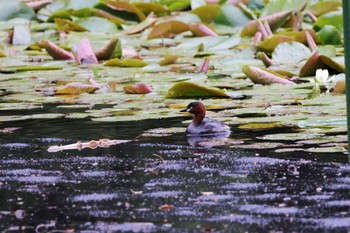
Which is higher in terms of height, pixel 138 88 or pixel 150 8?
pixel 138 88

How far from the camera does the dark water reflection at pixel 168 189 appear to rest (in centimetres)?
362

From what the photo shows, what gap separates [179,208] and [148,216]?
0.17 metres

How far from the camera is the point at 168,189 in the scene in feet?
13.7

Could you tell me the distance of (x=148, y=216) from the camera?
12.2 ft

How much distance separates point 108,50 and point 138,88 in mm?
2522

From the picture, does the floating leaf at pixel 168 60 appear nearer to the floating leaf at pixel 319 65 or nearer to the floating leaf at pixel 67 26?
the floating leaf at pixel 319 65

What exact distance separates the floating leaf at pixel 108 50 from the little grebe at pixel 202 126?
4.09m

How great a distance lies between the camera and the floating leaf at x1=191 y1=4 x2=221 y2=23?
40.0ft

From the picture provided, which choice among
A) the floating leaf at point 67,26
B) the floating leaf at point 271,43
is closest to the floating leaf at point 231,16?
the floating leaf at point 67,26

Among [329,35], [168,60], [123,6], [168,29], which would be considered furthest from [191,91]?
[123,6]

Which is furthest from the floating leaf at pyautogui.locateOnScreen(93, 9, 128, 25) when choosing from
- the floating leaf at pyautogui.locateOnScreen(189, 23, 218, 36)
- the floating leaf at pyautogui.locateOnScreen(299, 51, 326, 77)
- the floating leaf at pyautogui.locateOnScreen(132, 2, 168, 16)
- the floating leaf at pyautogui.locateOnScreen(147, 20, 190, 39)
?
the floating leaf at pyautogui.locateOnScreen(299, 51, 326, 77)

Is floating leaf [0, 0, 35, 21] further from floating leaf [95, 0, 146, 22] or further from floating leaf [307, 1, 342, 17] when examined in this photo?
floating leaf [307, 1, 342, 17]

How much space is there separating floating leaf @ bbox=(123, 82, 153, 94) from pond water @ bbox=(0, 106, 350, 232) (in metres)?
1.94

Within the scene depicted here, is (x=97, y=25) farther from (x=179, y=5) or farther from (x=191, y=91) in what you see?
(x=191, y=91)
